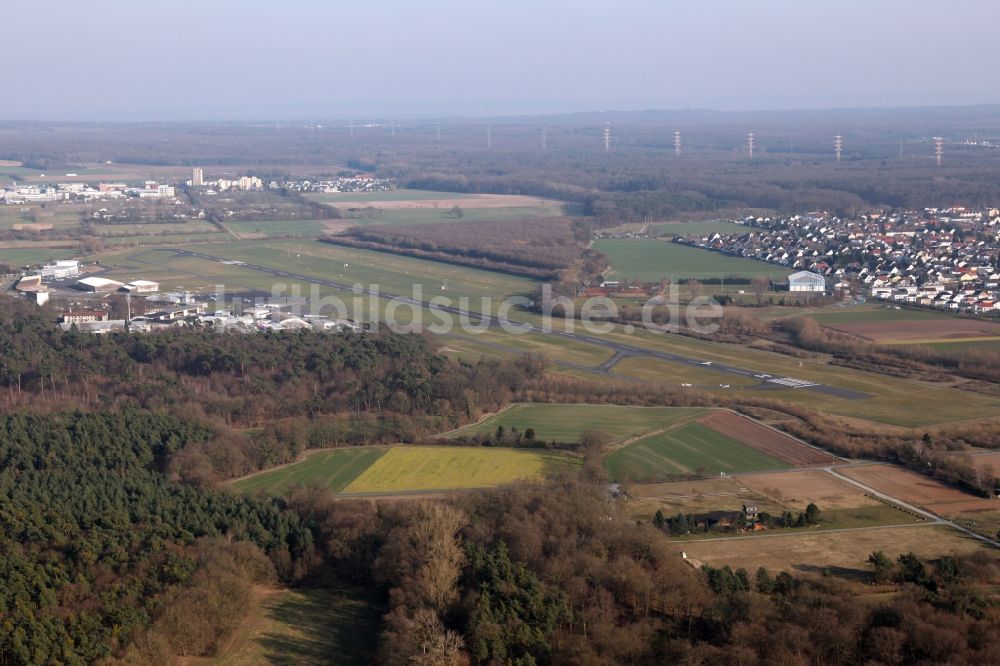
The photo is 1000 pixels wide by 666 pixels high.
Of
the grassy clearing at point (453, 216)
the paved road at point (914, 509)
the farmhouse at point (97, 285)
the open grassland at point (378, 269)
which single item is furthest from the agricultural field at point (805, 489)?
the grassy clearing at point (453, 216)

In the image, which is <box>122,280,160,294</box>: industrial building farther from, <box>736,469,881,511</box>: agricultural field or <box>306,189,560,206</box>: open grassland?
<box>306,189,560,206</box>: open grassland

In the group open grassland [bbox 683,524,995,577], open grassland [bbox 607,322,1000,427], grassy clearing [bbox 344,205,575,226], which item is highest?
grassy clearing [bbox 344,205,575,226]

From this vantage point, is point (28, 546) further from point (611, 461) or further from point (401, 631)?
point (611, 461)

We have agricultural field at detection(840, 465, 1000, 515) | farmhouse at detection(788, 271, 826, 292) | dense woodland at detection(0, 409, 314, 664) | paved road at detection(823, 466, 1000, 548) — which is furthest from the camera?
farmhouse at detection(788, 271, 826, 292)

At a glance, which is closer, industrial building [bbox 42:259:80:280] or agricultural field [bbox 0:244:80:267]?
industrial building [bbox 42:259:80:280]

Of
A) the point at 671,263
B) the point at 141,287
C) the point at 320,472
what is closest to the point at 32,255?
the point at 141,287

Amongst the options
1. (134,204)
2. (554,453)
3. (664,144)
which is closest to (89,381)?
(554,453)

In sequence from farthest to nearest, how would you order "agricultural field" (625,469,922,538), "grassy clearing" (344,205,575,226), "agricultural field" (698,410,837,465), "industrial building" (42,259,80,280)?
"grassy clearing" (344,205,575,226) < "industrial building" (42,259,80,280) < "agricultural field" (698,410,837,465) < "agricultural field" (625,469,922,538)

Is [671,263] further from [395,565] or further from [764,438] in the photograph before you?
[395,565]

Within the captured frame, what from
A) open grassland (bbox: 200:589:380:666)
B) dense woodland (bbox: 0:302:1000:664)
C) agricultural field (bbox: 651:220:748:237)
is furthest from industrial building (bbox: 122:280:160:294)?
open grassland (bbox: 200:589:380:666)
